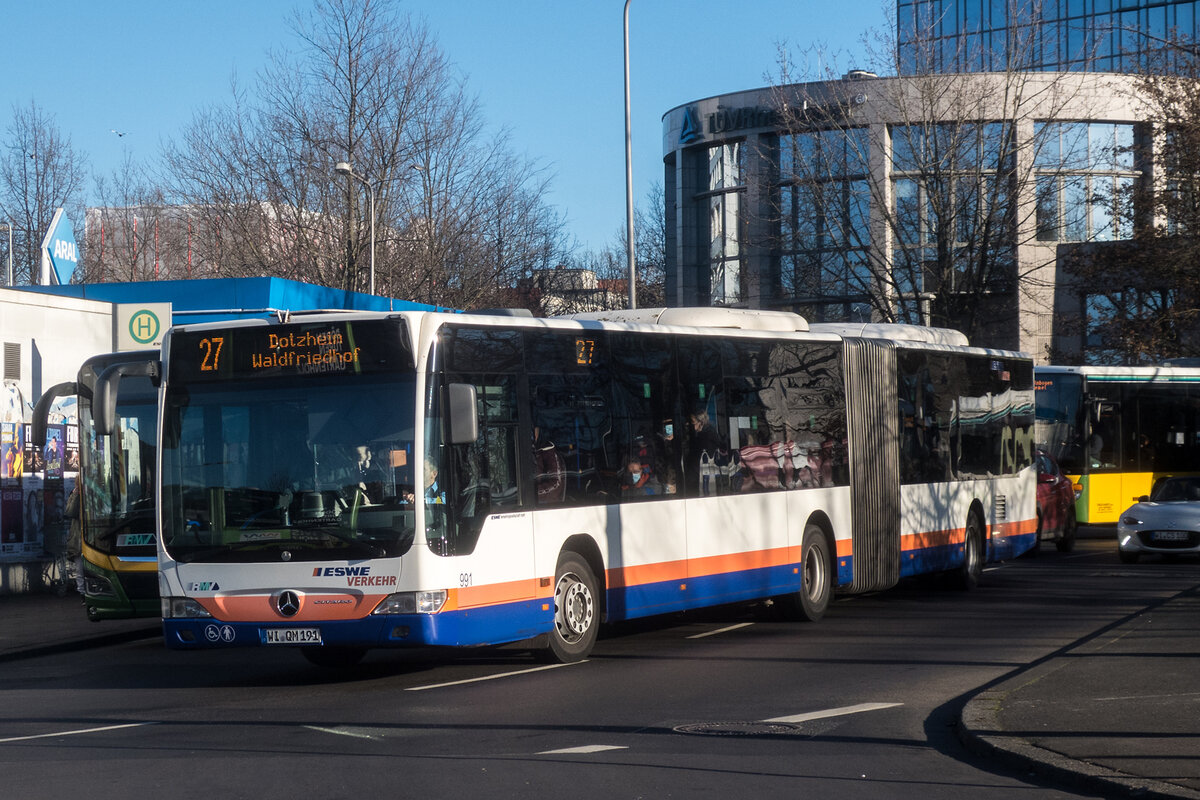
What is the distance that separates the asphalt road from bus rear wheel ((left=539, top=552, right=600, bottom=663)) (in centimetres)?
21

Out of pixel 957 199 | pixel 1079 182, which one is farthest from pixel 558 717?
pixel 1079 182

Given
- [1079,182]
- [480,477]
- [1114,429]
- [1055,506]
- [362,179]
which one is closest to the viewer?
[480,477]

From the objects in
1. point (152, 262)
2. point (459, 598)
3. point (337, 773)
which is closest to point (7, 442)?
point (459, 598)

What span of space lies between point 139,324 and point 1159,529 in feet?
52.1

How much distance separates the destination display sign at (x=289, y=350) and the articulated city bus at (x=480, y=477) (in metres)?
0.02

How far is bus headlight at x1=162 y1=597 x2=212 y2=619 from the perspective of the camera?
11750 mm

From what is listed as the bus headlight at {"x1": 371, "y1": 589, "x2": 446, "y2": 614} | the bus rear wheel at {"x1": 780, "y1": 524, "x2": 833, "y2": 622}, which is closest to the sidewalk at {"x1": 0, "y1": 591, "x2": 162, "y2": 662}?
the bus headlight at {"x1": 371, "y1": 589, "x2": 446, "y2": 614}

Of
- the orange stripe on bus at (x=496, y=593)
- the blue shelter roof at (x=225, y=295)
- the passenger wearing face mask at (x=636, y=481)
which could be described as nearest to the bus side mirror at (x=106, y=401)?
the orange stripe on bus at (x=496, y=593)

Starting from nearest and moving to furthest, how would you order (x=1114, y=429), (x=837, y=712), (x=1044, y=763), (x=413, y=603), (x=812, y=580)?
(x=1044, y=763) < (x=837, y=712) < (x=413, y=603) < (x=812, y=580) < (x=1114, y=429)

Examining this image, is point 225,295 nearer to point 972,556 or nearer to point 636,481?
point 972,556

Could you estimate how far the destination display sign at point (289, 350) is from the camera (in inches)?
454

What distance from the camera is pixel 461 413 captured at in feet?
37.1

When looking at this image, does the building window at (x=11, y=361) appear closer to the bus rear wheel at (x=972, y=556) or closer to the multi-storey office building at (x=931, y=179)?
the bus rear wheel at (x=972, y=556)

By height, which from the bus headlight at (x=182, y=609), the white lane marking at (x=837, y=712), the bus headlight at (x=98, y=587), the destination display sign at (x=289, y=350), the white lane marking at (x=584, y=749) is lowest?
the white lane marking at (x=837, y=712)
